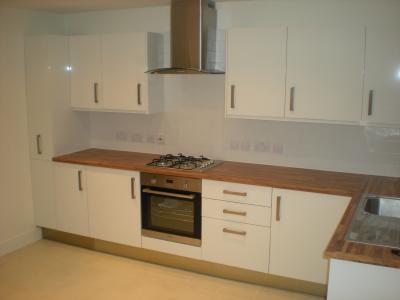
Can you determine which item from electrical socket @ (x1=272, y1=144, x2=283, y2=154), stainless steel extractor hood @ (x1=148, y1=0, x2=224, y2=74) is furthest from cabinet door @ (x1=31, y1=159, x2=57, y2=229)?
electrical socket @ (x1=272, y1=144, x2=283, y2=154)

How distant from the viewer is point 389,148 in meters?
3.33

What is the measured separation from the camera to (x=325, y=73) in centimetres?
315

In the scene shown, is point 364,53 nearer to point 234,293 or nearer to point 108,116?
point 234,293

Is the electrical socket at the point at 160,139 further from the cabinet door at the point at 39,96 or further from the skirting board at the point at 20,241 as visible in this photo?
the skirting board at the point at 20,241

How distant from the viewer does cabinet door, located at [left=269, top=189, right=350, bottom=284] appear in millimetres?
3086

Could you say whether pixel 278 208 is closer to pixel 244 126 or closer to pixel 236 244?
pixel 236 244

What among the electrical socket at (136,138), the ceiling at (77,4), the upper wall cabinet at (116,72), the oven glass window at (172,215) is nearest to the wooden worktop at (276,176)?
the electrical socket at (136,138)

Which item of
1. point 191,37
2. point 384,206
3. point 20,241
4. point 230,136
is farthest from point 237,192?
point 20,241

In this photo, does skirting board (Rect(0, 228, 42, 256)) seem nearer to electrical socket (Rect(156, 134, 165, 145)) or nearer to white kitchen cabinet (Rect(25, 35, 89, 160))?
white kitchen cabinet (Rect(25, 35, 89, 160))

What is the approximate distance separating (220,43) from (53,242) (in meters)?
2.59

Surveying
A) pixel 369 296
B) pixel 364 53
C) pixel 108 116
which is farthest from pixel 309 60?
pixel 108 116

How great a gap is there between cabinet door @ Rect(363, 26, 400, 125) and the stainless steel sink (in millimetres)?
637

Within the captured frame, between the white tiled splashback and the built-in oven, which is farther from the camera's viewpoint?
the built-in oven

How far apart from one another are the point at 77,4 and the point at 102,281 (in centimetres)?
241
